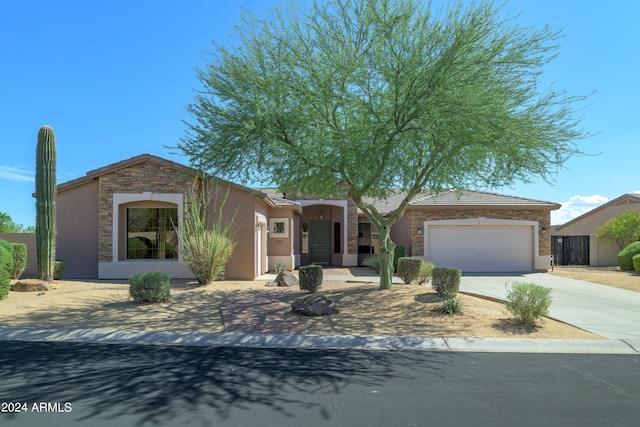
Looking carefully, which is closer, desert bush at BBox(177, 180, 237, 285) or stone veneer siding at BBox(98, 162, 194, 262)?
desert bush at BBox(177, 180, 237, 285)

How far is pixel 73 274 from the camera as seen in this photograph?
17.0 metres

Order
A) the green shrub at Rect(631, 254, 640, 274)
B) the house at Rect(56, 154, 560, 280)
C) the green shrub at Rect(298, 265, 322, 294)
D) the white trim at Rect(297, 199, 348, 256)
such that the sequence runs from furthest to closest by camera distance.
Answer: the white trim at Rect(297, 199, 348, 256), the green shrub at Rect(631, 254, 640, 274), the house at Rect(56, 154, 560, 280), the green shrub at Rect(298, 265, 322, 294)

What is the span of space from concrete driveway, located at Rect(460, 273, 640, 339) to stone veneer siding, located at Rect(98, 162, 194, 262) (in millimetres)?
10649

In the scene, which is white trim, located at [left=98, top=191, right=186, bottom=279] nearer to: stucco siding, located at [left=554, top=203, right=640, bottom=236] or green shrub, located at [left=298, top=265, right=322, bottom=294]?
green shrub, located at [left=298, top=265, right=322, bottom=294]

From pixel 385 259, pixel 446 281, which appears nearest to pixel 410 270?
pixel 385 259

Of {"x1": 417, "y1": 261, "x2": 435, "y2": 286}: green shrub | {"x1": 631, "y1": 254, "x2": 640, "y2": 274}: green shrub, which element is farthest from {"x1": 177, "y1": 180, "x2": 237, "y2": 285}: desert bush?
{"x1": 631, "y1": 254, "x2": 640, "y2": 274}: green shrub

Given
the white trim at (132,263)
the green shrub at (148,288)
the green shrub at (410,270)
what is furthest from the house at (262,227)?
the green shrub at (148,288)

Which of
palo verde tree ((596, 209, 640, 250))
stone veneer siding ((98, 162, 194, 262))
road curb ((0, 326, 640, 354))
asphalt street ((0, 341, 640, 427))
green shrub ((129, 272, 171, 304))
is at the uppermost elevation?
stone veneer siding ((98, 162, 194, 262))

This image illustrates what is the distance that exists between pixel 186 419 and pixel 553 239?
28103mm

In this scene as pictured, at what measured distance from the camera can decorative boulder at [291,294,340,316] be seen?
33.1 feet

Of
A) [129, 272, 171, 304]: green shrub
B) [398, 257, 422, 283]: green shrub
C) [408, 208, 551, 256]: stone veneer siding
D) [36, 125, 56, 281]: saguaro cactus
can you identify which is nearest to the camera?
[129, 272, 171, 304]: green shrub

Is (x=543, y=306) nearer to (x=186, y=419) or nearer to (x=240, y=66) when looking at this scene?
(x=186, y=419)

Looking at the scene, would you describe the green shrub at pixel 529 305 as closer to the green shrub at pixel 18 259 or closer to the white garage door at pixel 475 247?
the white garage door at pixel 475 247

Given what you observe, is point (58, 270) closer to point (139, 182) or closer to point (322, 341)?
point (139, 182)
